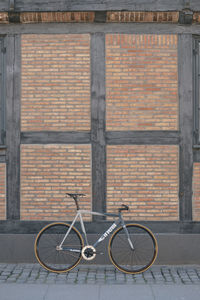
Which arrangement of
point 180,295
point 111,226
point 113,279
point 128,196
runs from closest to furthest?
point 180,295
point 113,279
point 111,226
point 128,196

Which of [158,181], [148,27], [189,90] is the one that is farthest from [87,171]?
[148,27]

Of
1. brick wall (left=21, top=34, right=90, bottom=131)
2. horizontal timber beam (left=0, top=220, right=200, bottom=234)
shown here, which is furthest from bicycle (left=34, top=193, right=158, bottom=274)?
brick wall (left=21, top=34, right=90, bottom=131)

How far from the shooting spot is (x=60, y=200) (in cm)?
551

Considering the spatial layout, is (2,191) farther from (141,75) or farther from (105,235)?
(141,75)

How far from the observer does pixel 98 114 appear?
5.59m

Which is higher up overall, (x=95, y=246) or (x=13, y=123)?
(x=13, y=123)

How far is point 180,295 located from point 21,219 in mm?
2883

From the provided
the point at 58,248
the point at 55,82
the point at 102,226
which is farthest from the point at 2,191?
the point at 55,82

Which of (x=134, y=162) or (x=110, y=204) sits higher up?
(x=134, y=162)

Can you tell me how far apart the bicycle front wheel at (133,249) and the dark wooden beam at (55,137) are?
1667 mm

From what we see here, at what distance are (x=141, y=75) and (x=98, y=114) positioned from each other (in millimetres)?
1019

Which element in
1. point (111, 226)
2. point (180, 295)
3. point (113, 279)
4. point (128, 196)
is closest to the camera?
point (180, 295)

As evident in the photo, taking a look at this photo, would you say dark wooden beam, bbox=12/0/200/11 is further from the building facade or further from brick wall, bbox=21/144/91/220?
brick wall, bbox=21/144/91/220

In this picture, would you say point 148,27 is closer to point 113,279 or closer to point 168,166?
point 168,166
